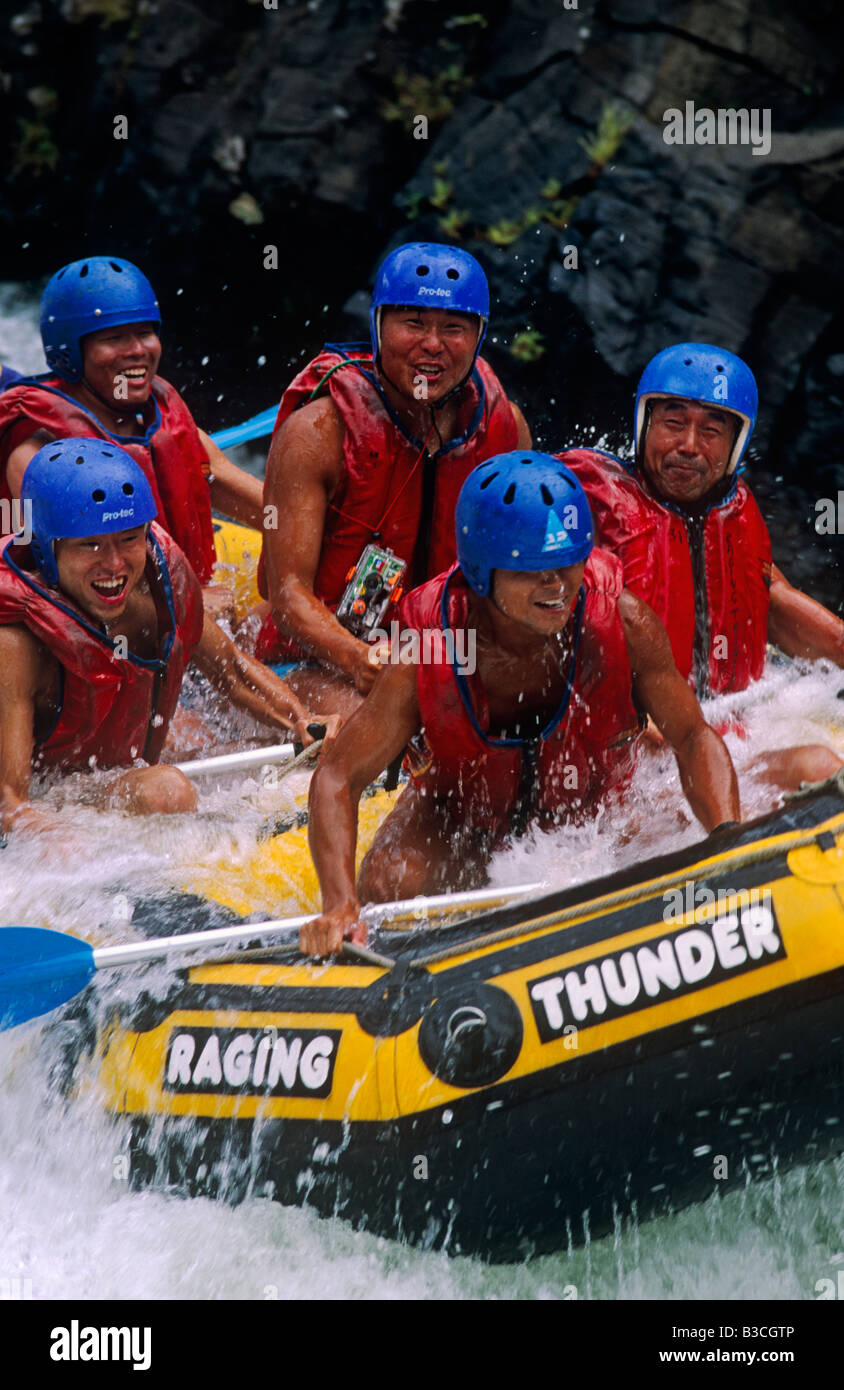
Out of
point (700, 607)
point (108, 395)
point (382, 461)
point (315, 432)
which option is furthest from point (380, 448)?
point (700, 607)

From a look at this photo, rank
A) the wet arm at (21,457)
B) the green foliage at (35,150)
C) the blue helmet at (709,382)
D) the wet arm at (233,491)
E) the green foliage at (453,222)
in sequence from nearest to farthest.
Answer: the blue helmet at (709,382)
the wet arm at (21,457)
the wet arm at (233,491)
the green foliage at (453,222)
the green foliage at (35,150)

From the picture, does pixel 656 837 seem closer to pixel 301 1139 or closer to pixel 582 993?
pixel 582 993

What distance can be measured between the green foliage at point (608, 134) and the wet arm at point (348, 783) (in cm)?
552

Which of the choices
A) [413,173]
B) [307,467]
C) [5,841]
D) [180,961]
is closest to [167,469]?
[307,467]

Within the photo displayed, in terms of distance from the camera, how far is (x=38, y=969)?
3.61 meters

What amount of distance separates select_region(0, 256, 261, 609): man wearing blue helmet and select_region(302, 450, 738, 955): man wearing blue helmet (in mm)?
1829

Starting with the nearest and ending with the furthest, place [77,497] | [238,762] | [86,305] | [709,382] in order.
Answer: [77,497], [709,382], [238,762], [86,305]

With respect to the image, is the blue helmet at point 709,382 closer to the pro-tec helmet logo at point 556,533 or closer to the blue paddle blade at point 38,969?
the pro-tec helmet logo at point 556,533

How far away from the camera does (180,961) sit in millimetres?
3668

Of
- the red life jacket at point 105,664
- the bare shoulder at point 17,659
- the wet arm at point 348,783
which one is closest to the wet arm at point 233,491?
the red life jacket at point 105,664

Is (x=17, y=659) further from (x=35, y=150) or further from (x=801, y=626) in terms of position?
(x=35, y=150)

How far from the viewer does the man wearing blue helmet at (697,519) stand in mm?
4402

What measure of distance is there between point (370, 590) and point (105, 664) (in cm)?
102

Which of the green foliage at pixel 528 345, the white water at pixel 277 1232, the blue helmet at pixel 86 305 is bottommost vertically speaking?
the white water at pixel 277 1232
